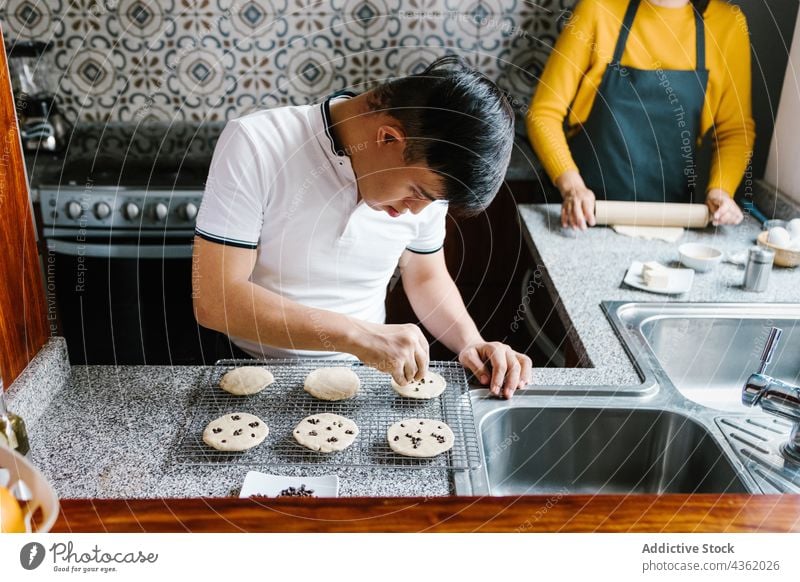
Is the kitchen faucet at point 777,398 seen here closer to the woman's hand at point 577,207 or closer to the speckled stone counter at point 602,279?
the speckled stone counter at point 602,279

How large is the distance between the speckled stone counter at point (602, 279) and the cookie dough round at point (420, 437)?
0.67 ft

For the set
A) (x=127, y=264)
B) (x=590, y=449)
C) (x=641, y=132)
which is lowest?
(x=127, y=264)

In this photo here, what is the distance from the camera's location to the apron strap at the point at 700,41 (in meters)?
1.67

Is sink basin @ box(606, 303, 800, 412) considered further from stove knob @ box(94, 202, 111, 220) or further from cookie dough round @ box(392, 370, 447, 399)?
stove knob @ box(94, 202, 111, 220)

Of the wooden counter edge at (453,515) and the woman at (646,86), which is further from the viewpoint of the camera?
the woman at (646,86)

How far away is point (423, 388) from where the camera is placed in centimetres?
91

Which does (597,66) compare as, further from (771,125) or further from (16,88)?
(16,88)

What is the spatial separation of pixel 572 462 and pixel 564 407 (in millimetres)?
104

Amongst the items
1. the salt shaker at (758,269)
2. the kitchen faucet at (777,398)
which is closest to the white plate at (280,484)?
the kitchen faucet at (777,398)

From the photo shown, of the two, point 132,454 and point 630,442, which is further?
point 630,442

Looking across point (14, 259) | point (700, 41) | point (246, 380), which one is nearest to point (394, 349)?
point (246, 380)

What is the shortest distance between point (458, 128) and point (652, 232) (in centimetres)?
89

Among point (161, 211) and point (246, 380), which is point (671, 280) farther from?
point (161, 211)

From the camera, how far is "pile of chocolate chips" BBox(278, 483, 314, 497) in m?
0.71
